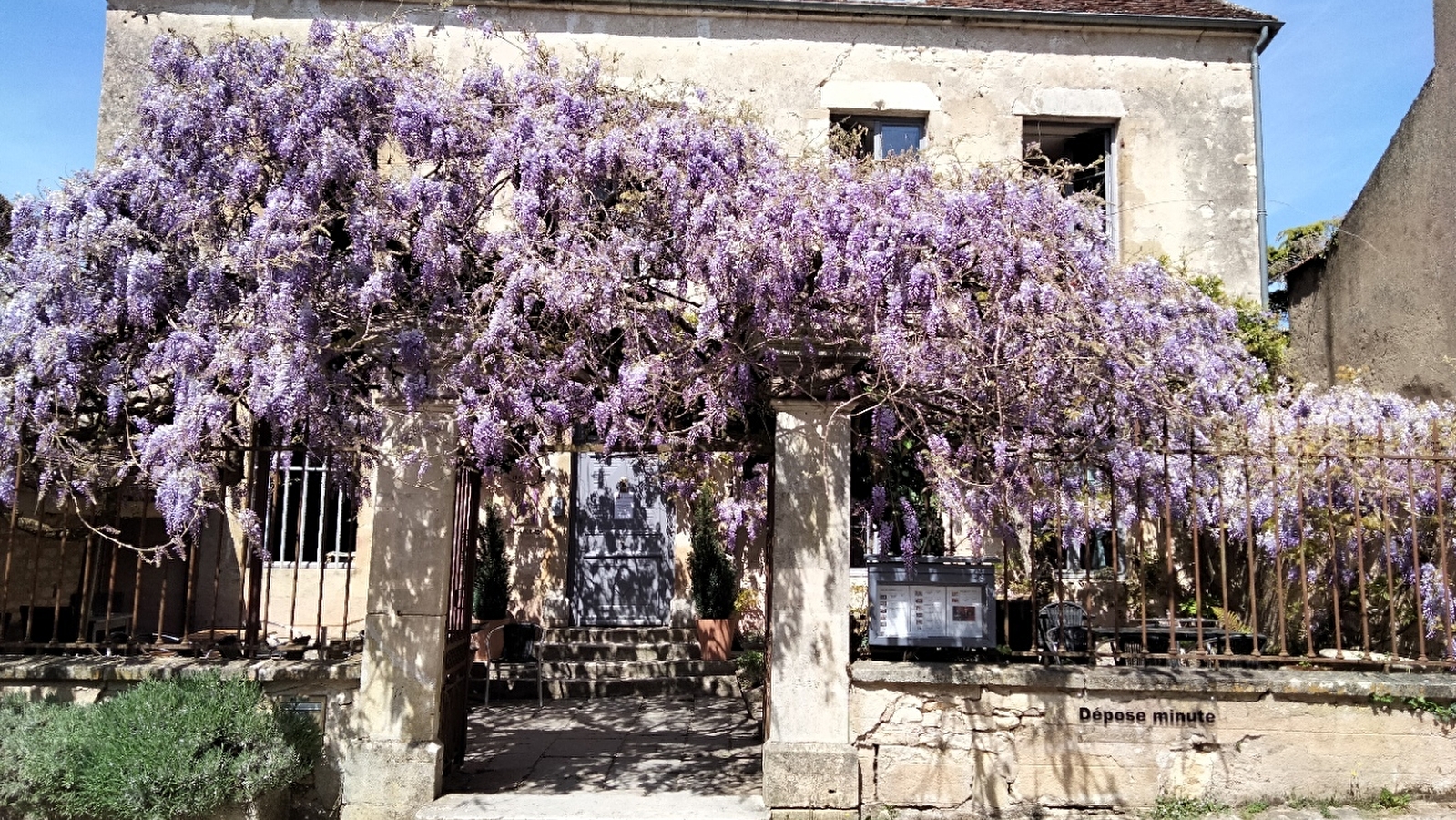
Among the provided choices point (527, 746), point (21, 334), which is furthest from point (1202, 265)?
point (21, 334)

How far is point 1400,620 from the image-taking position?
6.72 metres

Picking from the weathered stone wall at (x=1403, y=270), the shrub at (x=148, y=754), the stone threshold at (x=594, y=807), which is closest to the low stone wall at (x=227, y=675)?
the shrub at (x=148, y=754)

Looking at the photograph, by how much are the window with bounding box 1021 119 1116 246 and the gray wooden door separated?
18.3ft

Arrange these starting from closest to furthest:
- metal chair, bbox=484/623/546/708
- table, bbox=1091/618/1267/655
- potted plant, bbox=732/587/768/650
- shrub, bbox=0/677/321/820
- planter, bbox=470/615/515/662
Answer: shrub, bbox=0/677/321/820
table, bbox=1091/618/1267/655
planter, bbox=470/615/515/662
metal chair, bbox=484/623/546/708
potted plant, bbox=732/587/768/650

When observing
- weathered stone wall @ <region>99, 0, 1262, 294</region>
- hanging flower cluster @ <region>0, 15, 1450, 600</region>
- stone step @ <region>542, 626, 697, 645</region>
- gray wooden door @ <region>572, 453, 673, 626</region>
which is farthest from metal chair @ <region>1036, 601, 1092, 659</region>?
weathered stone wall @ <region>99, 0, 1262, 294</region>

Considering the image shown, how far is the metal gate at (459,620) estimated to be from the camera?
6.24 meters

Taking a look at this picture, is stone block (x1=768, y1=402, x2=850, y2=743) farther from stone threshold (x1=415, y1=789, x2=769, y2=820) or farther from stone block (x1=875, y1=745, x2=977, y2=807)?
stone threshold (x1=415, y1=789, x2=769, y2=820)

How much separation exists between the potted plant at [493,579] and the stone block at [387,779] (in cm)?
436

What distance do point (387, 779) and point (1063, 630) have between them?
4.07 meters

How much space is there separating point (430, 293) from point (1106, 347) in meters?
3.92

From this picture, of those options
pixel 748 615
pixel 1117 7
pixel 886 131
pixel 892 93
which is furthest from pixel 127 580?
pixel 1117 7

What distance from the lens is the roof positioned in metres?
10.9

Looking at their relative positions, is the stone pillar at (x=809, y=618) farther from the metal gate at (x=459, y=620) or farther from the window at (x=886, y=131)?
the window at (x=886, y=131)

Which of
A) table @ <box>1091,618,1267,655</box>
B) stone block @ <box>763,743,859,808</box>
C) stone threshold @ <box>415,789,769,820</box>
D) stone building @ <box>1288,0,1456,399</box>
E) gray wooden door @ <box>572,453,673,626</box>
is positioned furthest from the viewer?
gray wooden door @ <box>572,453,673,626</box>
